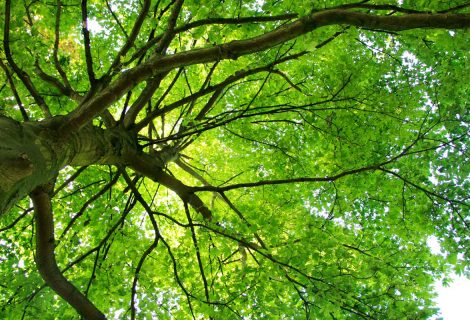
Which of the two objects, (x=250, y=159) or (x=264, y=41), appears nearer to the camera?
(x=264, y=41)

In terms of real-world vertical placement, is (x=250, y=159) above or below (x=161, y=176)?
above

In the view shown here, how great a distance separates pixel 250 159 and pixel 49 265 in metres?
4.66

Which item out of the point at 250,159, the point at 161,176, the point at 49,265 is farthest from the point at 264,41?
the point at 250,159

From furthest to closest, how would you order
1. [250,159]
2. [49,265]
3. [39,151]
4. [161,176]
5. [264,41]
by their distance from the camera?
[250,159]
[161,176]
[49,265]
[264,41]
[39,151]

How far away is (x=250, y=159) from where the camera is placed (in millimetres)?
7309

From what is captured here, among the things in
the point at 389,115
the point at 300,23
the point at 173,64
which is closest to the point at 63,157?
the point at 173,64

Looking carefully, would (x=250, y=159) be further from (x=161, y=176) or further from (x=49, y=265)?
(x=49, y=265)

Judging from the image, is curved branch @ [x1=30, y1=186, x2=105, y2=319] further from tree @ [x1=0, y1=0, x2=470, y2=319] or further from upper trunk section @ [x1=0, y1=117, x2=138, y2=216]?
upper trunk section @ [x1=0, y1=117, x2=138, y2=216]

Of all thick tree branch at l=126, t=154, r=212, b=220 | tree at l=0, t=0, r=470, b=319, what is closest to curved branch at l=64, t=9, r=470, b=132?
tree at l=0, t=0, r=470, b=319

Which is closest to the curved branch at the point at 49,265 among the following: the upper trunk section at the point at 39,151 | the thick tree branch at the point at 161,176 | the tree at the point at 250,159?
the tree at the point at 250,159

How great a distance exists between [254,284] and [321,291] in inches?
28.5

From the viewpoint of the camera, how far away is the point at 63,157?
262 cm

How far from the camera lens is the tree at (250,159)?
8.62ft

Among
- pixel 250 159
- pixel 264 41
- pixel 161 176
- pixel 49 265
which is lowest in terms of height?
pixel 49 265
